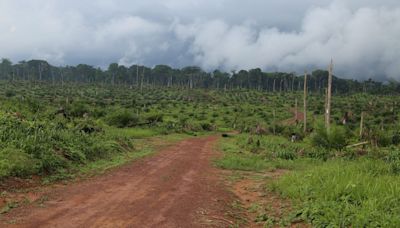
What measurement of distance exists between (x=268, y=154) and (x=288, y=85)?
105m

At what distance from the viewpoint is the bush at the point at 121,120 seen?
2762 cm

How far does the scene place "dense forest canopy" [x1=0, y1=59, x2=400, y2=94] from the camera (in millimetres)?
114625

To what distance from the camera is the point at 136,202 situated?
7586mm

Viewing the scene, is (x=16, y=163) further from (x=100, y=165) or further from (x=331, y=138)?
(x=331, y=138)

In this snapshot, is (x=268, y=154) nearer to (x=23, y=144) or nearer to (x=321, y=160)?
(x=321, y=160)

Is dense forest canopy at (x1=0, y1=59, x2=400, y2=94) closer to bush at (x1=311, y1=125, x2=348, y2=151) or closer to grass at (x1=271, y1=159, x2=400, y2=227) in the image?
bush at (x1=311, y1=125, x2=348, y2=151)

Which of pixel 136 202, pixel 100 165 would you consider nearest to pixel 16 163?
pixel 100 165

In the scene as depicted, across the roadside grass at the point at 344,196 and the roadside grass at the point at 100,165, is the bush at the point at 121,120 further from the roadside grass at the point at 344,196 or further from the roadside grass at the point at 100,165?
the roadside grass at the point at 344,196

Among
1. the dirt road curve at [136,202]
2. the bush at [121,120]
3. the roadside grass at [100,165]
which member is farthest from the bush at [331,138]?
the bush at [121,120]

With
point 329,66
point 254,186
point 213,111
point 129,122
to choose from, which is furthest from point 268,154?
point 213,111

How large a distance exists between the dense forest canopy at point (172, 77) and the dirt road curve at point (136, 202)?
4086 inches

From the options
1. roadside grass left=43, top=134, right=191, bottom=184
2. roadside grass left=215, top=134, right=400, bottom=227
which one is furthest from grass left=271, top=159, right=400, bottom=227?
roadside grass left=43, top=134, right=191, bottom=184

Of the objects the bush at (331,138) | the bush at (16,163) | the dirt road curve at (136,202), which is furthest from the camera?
the bush at (331,138)

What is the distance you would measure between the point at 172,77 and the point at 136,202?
399ft
